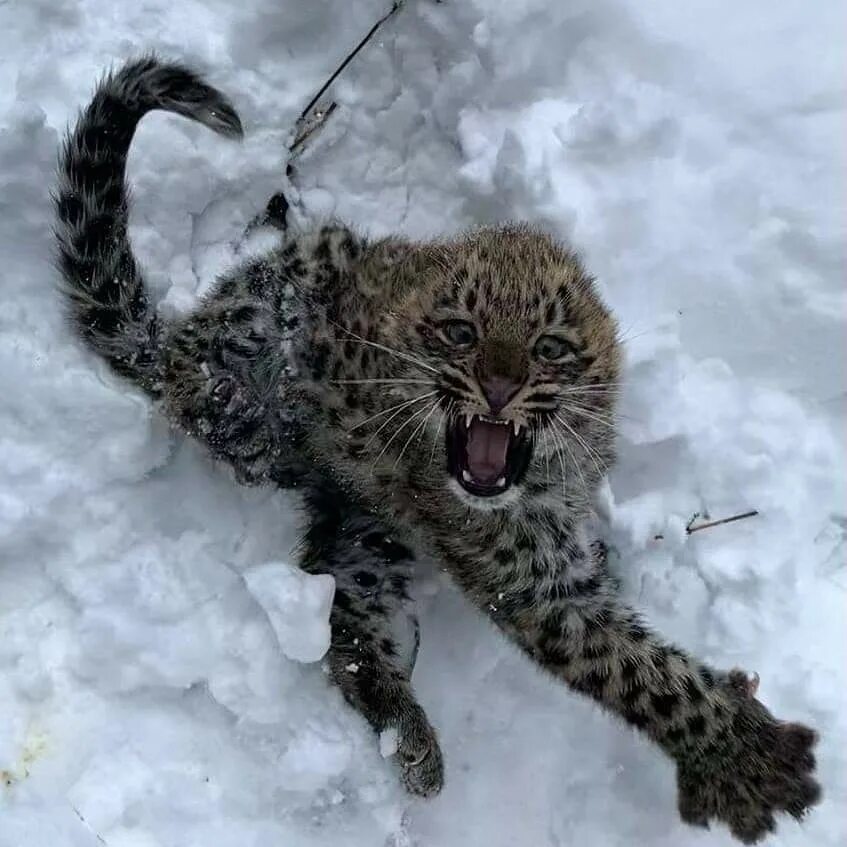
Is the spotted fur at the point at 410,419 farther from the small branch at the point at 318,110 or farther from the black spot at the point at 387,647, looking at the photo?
the small branch at the point at 318,110

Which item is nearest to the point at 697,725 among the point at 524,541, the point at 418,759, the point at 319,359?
the point at 524,541

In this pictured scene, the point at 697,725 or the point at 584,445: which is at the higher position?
the point at 584,445

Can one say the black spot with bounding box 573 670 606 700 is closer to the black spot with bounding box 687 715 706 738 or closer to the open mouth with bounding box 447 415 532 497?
the black spot with bounding box 687 715 706 738

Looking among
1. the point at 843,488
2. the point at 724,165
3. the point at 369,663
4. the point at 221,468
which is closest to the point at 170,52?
the point at 221,468

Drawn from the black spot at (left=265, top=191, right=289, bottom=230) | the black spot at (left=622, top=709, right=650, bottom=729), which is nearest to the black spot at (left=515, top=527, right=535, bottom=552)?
the black spot at (left=622, top=709, right=650, bottom=729)

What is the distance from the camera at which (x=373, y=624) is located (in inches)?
157

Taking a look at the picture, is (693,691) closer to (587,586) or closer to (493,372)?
(587,586)

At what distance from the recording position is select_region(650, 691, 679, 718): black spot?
11.3 feet

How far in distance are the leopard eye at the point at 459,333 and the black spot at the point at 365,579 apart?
45.9 inches

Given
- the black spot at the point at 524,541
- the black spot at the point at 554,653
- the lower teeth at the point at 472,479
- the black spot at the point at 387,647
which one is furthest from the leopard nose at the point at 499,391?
the black spot at the point at 387,647

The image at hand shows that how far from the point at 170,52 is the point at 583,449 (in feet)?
8.10

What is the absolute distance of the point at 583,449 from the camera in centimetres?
361

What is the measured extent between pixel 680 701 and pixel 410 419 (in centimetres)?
134

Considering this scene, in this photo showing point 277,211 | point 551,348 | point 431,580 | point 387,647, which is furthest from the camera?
point 277,211
